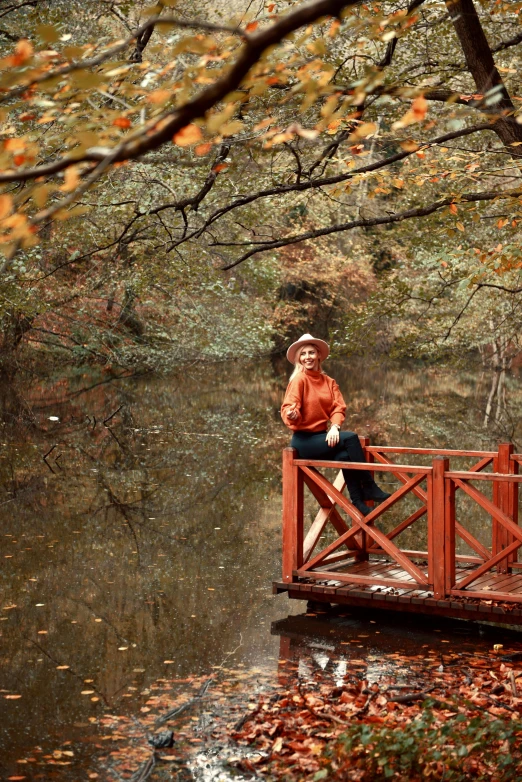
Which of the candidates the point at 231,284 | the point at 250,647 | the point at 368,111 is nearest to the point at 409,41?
the point at 368,111

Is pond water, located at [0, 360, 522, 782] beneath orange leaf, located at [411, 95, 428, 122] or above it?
beneath

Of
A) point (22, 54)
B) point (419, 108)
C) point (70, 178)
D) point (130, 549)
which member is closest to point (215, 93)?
point (70, 178)

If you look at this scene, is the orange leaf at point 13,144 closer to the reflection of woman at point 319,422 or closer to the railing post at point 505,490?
the reflection of woman at point 319,422

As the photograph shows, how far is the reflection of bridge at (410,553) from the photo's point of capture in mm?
7230

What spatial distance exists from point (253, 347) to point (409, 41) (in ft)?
72.0

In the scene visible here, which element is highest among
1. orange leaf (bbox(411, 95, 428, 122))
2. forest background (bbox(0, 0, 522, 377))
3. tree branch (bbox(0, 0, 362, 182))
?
forest background (bbox(0, 0, 522, 377))

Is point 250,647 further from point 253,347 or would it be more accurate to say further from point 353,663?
point 253,347

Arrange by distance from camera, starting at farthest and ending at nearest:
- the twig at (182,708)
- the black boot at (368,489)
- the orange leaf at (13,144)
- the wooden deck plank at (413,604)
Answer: the black boot at (368,489), the wooden deck plank at (413,604), the twig at (182,708), the orange leaf at (13,144)

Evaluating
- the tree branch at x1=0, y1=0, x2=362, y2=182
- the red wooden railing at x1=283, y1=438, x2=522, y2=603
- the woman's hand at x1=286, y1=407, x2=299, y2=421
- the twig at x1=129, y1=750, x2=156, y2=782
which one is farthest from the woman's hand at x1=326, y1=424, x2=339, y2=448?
the tree branch at x1=0, y1=0, x2=362, y2=182

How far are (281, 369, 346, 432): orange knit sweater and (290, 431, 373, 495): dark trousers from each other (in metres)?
0.12

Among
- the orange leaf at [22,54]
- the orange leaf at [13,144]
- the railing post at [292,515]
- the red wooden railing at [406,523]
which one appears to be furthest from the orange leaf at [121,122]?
the railing post at [292,515]

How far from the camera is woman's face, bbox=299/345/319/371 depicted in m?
8.46

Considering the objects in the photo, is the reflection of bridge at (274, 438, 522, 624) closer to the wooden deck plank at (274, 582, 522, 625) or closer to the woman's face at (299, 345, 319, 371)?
the wooden deck plank at (274, 582, 522, 625)

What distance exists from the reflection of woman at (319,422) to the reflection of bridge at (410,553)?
186 millimetres
